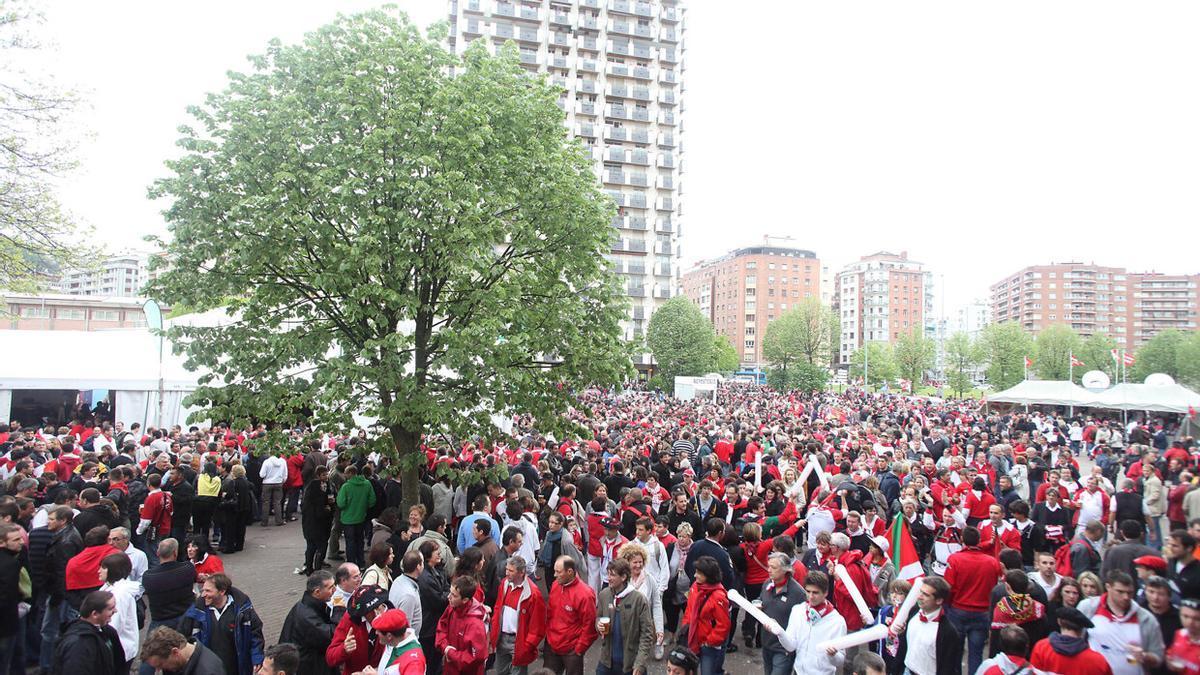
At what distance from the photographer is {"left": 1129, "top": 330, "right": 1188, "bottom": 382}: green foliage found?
81.8 m

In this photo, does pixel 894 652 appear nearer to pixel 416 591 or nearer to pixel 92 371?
pixel 416 591

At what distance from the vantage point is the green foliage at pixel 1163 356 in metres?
81.8

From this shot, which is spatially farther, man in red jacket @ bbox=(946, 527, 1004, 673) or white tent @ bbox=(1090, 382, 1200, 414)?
white tent @ bbox=(1090, 382, 1200, 414)

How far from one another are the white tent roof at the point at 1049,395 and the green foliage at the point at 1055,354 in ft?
188

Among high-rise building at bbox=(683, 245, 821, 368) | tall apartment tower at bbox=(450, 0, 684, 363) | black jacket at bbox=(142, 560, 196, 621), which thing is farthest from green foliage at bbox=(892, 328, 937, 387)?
black jacket at bbox=(142, 560, 196, 621)

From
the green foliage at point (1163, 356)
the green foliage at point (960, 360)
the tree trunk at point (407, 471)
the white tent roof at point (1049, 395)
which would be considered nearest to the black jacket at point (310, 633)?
the tree trunk at point (407, 471)

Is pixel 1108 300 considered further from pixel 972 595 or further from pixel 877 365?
pixel 972 595

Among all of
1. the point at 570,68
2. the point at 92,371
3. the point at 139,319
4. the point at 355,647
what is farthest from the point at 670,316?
the point at 139,319

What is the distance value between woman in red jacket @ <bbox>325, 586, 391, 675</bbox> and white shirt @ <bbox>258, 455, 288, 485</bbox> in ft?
31.0

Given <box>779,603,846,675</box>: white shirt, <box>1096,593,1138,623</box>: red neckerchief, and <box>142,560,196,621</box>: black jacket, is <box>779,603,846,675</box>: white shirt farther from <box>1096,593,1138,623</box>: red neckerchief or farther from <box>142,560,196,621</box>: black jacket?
<box>142,560,196,621</box>: black jacket

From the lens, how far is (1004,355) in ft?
245

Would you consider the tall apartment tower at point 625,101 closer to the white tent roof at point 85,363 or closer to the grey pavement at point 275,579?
the white tent roof at point 85,363

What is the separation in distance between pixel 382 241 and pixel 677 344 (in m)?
55.7

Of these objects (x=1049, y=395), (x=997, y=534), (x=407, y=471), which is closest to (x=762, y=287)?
(x=1049, y=395)
